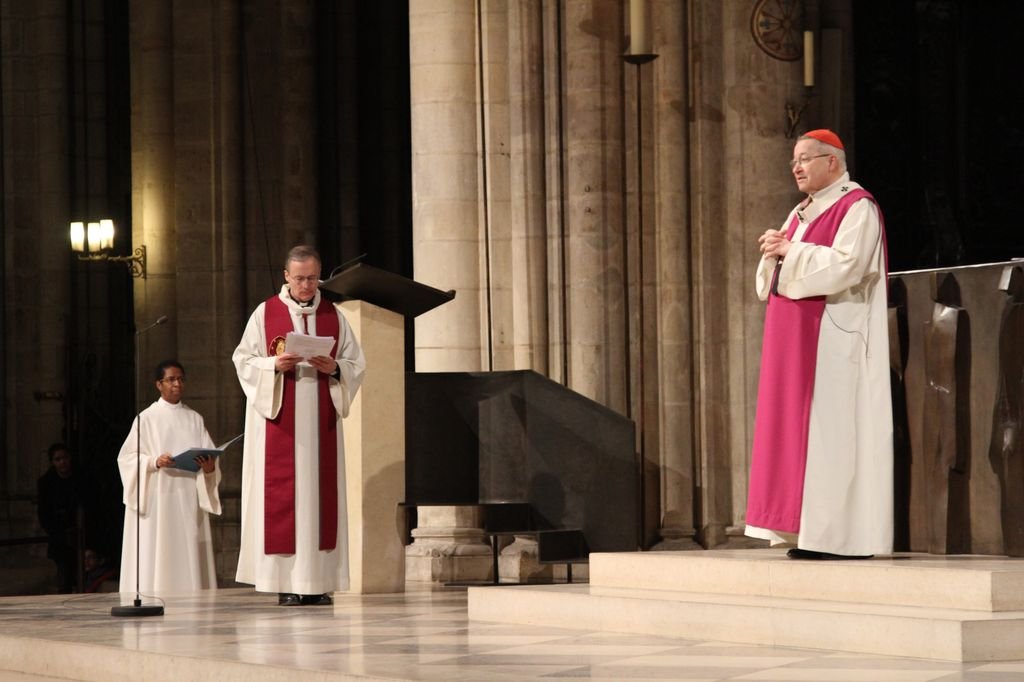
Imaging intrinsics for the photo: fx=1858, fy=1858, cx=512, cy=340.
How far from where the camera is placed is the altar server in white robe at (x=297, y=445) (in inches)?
369

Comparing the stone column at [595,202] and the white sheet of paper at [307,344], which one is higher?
the stone column at [595,202]

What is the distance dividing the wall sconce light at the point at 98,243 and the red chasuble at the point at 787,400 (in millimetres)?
11105

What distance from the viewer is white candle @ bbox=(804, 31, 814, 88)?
41.4ft

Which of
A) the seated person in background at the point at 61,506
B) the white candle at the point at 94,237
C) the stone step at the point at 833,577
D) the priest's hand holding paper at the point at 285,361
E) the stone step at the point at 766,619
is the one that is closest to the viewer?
the stone step at the point at 766,619

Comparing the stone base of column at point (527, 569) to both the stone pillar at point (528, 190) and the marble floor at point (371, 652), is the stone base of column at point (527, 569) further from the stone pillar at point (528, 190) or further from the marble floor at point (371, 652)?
the marble floor at point (371, 652)

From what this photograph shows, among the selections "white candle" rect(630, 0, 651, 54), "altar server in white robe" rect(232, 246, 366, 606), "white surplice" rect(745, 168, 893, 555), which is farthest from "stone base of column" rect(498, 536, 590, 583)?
"white surplice" rect(745, 168, 893, 555)

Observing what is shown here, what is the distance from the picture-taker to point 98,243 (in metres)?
17.8

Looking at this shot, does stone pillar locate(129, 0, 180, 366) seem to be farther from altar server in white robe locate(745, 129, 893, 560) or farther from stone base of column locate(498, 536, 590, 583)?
altar server in white robe locate(745, 129, 893, 560)

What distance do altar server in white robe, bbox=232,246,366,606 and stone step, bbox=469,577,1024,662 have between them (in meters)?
1.31

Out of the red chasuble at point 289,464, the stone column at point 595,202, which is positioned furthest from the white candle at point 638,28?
the red chasuble at point 289,464

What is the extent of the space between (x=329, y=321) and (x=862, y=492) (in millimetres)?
3350

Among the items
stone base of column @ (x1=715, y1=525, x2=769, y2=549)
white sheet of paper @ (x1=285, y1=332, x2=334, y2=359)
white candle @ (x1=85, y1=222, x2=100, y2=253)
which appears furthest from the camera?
white candle @ (x1=85, y1=222, x2=100, y2=253)

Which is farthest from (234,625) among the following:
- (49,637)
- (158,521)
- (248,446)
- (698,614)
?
(158,521)

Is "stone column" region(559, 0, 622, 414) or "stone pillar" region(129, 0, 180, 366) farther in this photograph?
"stone pillar" region(129, 0, 180, 366)
